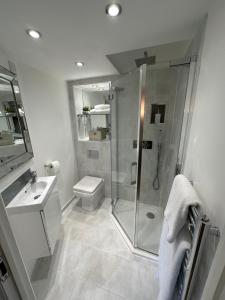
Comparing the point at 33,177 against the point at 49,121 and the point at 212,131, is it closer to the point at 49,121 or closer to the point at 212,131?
the point at 49,121

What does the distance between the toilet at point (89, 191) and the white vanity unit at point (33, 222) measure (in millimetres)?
751

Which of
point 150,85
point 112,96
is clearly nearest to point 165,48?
point 150,85

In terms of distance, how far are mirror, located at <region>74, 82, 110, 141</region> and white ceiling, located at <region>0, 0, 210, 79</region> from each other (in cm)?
106

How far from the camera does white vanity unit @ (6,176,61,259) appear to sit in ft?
3.95

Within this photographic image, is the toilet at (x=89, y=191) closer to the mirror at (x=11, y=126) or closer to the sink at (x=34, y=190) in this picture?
the sink at (x=34, y=190)

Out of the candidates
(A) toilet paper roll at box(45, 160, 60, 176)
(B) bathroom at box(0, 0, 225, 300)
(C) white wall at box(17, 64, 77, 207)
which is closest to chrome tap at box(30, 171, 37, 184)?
(B) bathroom at box(0, 0, 225, 300)

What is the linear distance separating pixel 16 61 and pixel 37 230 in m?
1.78

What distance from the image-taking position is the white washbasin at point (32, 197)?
3.92 feet

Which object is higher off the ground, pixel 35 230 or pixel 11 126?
pixel 11 126

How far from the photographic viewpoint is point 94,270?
59.4 inches

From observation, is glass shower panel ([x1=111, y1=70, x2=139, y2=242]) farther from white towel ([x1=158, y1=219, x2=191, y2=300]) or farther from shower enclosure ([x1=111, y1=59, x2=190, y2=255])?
white towel ([x1=158, y1=219, x2=191, y2=300])

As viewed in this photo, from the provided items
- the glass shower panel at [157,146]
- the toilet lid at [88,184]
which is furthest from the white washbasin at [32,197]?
the glass shower panel at [157,146]

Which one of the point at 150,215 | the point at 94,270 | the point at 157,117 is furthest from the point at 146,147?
the point at 94,270

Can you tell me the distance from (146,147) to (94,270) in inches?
67.3
